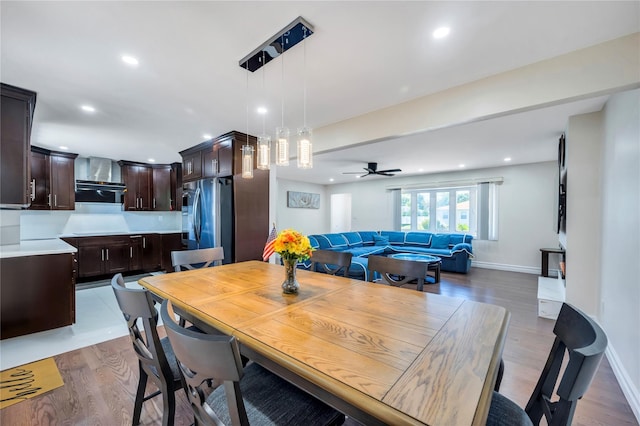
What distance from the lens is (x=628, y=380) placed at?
191 cm

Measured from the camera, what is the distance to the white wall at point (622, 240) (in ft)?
6.15

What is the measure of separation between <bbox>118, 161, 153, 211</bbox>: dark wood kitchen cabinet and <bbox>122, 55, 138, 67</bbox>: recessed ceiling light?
4338mm

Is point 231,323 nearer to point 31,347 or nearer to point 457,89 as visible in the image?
point 457,89

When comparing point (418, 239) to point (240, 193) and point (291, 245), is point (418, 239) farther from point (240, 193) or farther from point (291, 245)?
point (291, 245)

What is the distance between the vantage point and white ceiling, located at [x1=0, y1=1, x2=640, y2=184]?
1524 millimetres

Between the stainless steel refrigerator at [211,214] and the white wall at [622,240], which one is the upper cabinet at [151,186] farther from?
the white wall at [622,240]

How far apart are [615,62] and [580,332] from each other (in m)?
2.00

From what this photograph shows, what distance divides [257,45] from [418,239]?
245 inches

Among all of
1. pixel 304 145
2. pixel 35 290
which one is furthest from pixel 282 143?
pixel 35 290

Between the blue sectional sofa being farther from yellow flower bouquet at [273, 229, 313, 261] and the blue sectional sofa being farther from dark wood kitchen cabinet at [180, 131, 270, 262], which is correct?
yellow flower bouquet at [273, 229, 313, 261]

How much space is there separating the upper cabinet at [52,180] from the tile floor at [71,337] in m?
2.19

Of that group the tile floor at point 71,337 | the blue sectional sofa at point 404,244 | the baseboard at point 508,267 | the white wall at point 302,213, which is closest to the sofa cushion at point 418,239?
the blue sectional sofa at point 404,244

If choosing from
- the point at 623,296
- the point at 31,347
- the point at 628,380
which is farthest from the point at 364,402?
the point at 31,347

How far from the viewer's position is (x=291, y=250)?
1.56m
